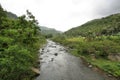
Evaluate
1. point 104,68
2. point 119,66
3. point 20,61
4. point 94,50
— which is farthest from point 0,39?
point 94,50

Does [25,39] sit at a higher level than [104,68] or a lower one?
higher

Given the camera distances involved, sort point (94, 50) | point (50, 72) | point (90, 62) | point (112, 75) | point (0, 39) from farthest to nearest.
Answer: point (94, 50) < point (90, 62) < point (50, 72) < point (112, 75) < point (0, 39)

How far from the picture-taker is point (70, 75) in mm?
38062

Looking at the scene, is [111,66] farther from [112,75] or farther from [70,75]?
[70,75]

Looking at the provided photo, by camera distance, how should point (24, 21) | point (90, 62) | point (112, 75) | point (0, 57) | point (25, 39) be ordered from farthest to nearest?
point (24, 21) < point (90, 62) < point (25, 39) < point (112, 75) < point (0, 57)

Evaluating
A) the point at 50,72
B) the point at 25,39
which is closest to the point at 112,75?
the point at 50,72

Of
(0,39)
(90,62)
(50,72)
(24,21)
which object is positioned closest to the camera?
(0,39)

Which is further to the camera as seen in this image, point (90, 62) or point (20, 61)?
point (90, 62)

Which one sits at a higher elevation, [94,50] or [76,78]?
[94,50]

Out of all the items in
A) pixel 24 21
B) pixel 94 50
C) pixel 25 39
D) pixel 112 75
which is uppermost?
pixel 24 21

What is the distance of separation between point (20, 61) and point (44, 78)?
30.7 feet

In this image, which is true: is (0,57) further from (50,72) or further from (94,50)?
(94,50)

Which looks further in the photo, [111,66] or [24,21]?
[24,21]

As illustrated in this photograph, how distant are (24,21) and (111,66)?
33989 millimetres
